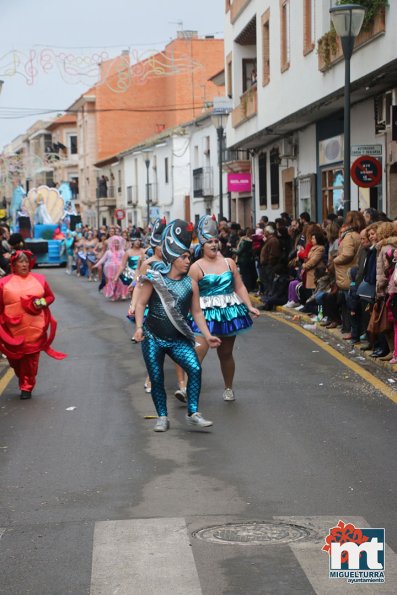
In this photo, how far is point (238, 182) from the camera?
3766 centimetres

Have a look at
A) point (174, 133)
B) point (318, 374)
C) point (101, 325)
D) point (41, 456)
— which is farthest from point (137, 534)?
point (174, 133)

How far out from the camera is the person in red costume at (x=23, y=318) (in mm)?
12273

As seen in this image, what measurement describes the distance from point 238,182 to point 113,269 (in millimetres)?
9248

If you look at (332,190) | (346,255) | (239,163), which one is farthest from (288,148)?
(346,255)

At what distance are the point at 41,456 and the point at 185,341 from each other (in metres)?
1.85

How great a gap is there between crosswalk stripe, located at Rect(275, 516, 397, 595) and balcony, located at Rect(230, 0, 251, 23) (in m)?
27.6

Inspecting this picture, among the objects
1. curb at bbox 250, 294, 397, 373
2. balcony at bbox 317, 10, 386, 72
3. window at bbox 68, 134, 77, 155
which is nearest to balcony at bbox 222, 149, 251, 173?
curb at bbox 250, 294, 397, 373

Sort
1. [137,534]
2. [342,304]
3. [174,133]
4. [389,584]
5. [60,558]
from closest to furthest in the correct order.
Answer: [389,584] → [60,558] → [137,534] → [342,304] → [174,133]

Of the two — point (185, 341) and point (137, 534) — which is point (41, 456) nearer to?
point (185, 341)

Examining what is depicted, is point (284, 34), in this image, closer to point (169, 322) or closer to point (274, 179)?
point (274, 179)

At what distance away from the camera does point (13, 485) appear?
25.7 feet

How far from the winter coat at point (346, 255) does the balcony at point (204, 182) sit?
35.4 m

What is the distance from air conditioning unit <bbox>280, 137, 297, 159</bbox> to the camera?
99.0 ft

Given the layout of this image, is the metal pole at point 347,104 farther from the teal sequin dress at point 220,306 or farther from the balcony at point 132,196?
the balcony at point 132,196
